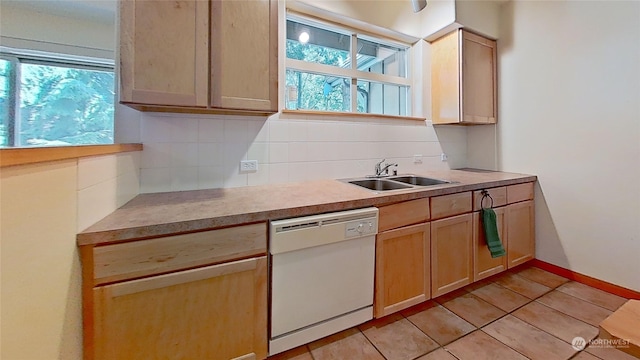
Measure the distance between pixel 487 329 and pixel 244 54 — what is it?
2.26 meters

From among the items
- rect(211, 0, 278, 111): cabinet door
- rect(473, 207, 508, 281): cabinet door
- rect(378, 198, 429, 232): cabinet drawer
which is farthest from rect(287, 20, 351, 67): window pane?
rect(473, 207, 508, 281): cabinet door

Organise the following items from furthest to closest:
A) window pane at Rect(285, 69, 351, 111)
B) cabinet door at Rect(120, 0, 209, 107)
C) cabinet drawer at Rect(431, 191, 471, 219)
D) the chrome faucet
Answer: the chrome faucet
window pane at Rect(285, 69, 351, 111)
cabinet drawer at Rect(431, 191, 471, 219)
cabinet door at Rect(120, 0, 209, 107)

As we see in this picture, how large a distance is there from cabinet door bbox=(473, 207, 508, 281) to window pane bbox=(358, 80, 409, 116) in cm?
135

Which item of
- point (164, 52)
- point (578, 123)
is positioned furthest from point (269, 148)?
point (578, 123)

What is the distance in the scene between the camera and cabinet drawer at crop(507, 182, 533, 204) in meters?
2.29

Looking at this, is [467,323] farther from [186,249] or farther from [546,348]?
[186,249]

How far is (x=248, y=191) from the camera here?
1771 millimetres

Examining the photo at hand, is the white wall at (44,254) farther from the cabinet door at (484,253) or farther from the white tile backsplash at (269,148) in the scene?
the cabinet door at (484,253)

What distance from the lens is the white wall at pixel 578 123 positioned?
1.94 m

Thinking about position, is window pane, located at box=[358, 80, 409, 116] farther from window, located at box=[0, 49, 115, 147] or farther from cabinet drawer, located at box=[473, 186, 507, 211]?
window, located at box=[0, 49, 115, 147]

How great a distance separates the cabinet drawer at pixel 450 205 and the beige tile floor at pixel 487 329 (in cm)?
68

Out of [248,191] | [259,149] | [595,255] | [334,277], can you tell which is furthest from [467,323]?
[259,149]

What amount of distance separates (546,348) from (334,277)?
129 centimetres

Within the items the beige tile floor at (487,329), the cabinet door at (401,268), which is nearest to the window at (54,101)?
the beige tile floor at (487,329)
